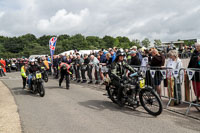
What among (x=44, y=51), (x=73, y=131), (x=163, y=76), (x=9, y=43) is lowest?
(x=73, y=131)

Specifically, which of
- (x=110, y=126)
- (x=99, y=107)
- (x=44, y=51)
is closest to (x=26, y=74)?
(x=99, y=107)

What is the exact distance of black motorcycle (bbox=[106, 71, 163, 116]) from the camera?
535 centimetres

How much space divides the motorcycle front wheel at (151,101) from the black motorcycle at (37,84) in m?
4.75

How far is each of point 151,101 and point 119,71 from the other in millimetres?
1544

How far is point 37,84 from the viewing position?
891 centimetres

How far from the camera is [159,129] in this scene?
14.5 ft

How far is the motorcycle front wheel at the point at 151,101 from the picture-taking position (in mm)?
5175

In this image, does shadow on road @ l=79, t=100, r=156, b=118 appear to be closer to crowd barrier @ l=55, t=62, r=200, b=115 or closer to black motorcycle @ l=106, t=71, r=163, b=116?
black motorcycle @ l=106, t=71, r=163, b=116

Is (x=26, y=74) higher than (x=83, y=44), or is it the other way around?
(x=83, y=44)

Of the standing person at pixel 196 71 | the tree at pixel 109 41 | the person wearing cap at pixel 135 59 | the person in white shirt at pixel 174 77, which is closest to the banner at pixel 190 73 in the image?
the standing person at pixel 196 71

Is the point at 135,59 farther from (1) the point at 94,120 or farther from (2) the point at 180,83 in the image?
(1) the point at 94,120

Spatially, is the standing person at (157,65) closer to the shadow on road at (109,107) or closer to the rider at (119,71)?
the rider at (119,71)

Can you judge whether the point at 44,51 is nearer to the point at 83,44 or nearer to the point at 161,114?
the point at 83,44

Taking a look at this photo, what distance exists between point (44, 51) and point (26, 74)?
6771 cm
